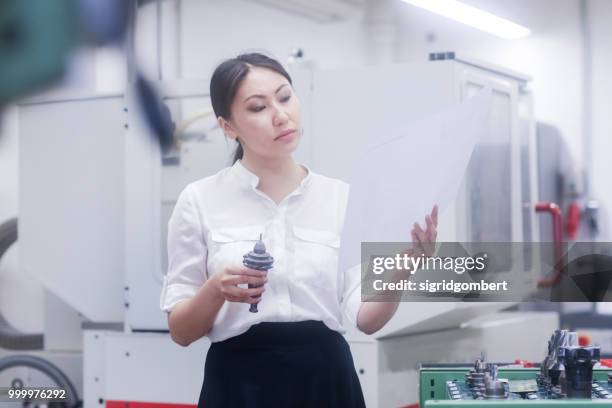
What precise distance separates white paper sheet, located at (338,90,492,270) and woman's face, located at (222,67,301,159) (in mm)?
148

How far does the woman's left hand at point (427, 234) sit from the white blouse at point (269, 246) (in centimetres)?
14

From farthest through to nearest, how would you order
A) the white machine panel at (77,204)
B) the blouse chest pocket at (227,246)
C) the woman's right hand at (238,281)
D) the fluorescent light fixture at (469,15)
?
the fluorescent light fixture at (469,15) → the white machine panel at (77,204) → the blouse chest pocket at (227,246) → the woman's right hand at (238,281)

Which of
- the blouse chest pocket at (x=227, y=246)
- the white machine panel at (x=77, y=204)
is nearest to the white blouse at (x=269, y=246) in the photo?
the blouse chest pocket at (x=227, y=246)

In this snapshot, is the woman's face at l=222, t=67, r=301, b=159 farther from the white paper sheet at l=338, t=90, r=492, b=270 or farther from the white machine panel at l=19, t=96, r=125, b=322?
the white machine panel at l=19, t=96, r=125, b=322

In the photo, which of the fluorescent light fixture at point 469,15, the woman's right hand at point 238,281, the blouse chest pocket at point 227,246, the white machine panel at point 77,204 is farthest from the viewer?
the fluorescent light fixture at point 469,15

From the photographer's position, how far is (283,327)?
137 centimetres

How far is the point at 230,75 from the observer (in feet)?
4.72

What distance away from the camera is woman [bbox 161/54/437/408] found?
1.36 m

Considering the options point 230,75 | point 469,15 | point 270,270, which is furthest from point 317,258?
point 469,15

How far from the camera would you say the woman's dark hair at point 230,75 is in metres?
1.44

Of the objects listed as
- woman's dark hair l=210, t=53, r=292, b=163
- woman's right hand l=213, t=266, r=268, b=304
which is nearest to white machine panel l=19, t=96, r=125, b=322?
woman's dark hair l=210, t=53, r=292, b=163

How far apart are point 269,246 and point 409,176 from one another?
0.26 metres

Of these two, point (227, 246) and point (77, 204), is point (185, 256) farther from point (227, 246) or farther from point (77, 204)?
point (77, 204)

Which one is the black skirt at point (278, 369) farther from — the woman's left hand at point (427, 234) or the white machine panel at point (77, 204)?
the white machine panel at point (77, 204)
